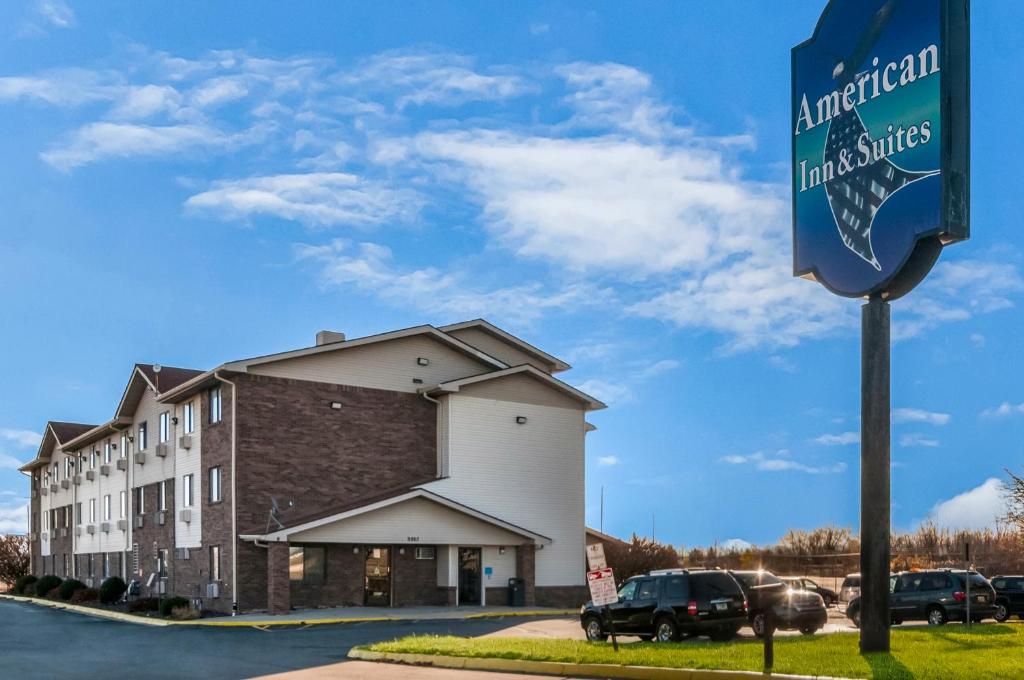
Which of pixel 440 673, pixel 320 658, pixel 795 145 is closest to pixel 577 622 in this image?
pixel 320 658

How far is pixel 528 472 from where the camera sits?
144ft

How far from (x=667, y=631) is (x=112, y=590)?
106ft

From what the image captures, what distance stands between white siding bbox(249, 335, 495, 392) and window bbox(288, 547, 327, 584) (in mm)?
6126

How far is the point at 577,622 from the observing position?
33062mm

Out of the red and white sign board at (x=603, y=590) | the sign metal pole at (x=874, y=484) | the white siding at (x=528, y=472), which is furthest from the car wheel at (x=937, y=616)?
the white siding at (x=528, y=472)

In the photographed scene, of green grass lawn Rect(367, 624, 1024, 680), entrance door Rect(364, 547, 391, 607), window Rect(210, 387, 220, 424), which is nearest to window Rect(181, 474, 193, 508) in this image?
window Rect(210, 387, 220, 424)

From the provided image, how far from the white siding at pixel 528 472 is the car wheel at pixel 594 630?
691 inches

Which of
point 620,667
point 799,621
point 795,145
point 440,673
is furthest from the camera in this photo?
point 799,621

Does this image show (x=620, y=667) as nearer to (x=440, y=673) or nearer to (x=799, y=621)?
(x=440, y=673)

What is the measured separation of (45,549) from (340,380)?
39.3 meters

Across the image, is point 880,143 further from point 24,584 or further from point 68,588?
point 24,584

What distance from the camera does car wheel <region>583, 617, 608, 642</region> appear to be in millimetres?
23938

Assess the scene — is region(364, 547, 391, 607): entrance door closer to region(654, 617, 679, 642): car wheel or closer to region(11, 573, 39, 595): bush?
region(654, 617, 679, 642): car wheel

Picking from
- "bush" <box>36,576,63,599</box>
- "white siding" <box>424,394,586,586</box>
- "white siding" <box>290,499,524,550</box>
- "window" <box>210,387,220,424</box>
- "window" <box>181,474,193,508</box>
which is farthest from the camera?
"bush" <box>36,576,63,599</box>
